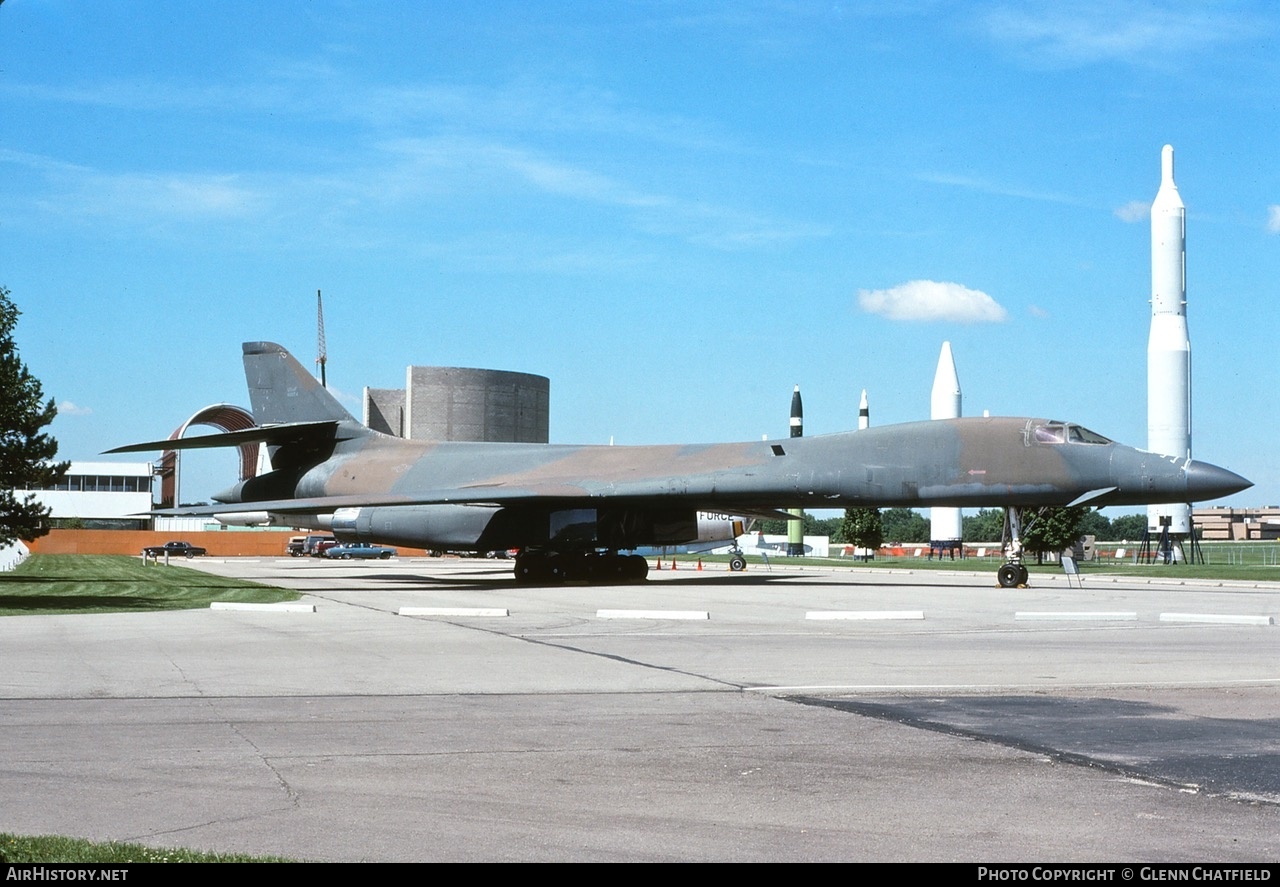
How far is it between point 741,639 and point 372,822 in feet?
34.5

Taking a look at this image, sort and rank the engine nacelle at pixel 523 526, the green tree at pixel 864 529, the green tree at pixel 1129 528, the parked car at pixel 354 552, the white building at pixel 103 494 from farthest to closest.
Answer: the green tree at pixel 1129 528, the white building at pixel 103 494, the green tree at pixel 864 529, the parked car at pixel 354 552, the engine nacelle at pixel 523 526

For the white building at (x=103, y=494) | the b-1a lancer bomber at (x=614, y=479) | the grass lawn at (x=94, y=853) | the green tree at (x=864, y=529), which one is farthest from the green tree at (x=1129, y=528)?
the grass lawn at (x=94, y=853)

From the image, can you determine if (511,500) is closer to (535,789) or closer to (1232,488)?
(1232,488)

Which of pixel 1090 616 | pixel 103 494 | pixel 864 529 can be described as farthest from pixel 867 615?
pixel 103 494

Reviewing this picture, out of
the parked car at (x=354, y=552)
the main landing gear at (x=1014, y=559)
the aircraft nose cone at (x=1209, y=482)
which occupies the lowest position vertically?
the parked car at (x=354, y=552)

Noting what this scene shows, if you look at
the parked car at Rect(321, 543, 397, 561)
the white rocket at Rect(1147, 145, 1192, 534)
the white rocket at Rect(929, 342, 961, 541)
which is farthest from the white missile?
the parked car at Rect(321, 543, 397, 561)

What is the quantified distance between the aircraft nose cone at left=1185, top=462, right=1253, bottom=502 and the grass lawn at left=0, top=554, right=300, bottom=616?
18.4 m

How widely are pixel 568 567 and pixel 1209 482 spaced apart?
15119 mm

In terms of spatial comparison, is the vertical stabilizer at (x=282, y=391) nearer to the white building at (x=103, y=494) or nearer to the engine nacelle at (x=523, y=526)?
the engine nacelle at (x=523, y=526)

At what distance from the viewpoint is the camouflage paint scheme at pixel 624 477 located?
2747 cm

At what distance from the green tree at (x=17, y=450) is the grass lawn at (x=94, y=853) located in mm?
28559

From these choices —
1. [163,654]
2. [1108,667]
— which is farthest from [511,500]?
[1108,667]

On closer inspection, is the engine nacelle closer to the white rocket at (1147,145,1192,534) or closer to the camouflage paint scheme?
the camouflage paint scheme

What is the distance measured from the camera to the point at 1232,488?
27000 mm
